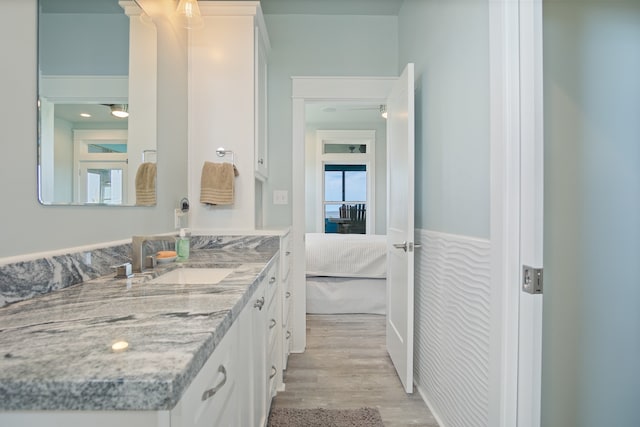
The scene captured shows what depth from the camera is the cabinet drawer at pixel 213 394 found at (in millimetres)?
508

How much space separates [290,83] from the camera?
2.41 m

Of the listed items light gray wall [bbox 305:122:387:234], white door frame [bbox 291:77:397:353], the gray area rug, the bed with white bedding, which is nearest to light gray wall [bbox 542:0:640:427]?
the gray area rug

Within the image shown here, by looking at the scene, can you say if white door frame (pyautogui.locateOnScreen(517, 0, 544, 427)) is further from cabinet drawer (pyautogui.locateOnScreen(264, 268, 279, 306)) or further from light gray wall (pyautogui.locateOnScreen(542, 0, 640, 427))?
cabinet drawer (pyautogui.locateOnScreen(264, 268, 279, 306))

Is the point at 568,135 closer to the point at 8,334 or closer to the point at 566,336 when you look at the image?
the point at 566,336

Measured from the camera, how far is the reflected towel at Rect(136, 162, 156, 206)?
4.66 ft

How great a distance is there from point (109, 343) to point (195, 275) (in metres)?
0.72

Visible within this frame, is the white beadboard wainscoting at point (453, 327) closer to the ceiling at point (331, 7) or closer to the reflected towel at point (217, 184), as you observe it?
the reflected towel at point (217, 184)

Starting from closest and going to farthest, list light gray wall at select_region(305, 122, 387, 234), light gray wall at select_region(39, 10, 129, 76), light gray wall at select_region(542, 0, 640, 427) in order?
light gray wall at select_region(39, 10, 129, 76) < light gray wall at select_region(542, 0, 640, 427) < light gray wall at select_region(305, 122, 387, 234)

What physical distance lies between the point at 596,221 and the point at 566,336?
0.44 m

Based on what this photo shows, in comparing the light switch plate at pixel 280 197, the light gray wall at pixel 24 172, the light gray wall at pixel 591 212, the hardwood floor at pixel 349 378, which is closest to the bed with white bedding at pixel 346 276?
the hardwood floor at pixel 349 378

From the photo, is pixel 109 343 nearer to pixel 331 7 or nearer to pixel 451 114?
pixel 451 114

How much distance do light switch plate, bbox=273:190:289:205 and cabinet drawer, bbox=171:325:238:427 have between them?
1.65 metres

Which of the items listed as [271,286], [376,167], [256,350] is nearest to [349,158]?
[376,167]

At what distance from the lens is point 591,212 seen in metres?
1.09
